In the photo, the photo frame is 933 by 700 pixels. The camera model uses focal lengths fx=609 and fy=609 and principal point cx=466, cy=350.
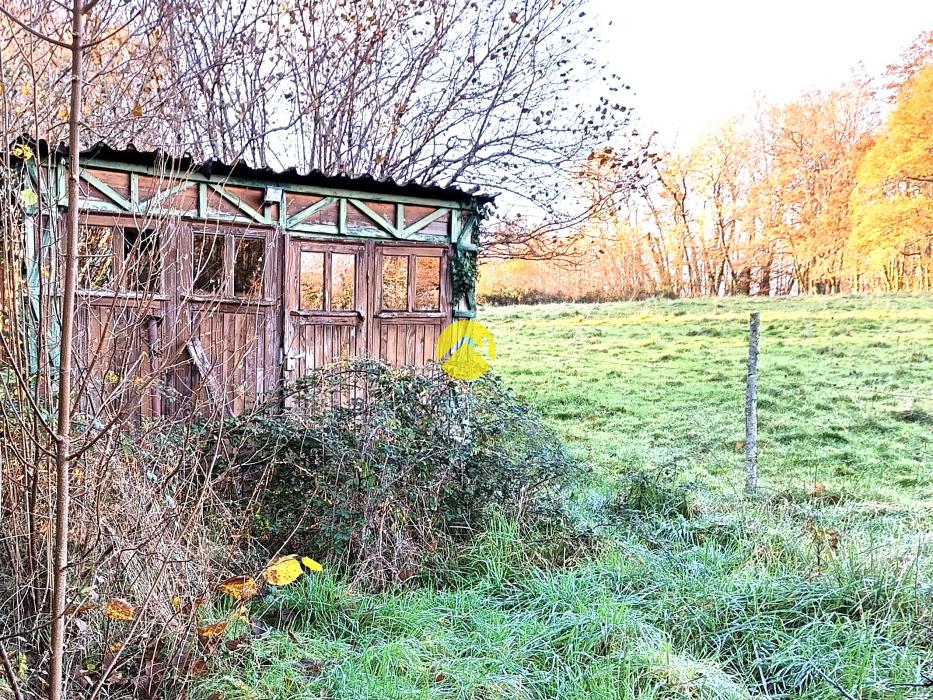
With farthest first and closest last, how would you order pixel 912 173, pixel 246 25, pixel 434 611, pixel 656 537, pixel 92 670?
pixel 912 173 < pixel 246 25 < pixel 656 537 < pixel 434 611 < pixel 92 670

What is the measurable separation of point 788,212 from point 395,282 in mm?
17860

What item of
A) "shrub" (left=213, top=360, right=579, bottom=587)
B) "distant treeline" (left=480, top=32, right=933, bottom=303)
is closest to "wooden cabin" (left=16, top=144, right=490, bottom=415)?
"shrub" (left=213, top=360, right=579, bottom=587)

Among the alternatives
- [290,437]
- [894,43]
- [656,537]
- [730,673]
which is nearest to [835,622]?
[730,673]

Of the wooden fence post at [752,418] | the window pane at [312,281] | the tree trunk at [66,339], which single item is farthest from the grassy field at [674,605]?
the window pane at [312,281]

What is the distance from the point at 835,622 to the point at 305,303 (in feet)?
20.2

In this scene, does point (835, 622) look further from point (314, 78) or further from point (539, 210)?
point (314, 78)

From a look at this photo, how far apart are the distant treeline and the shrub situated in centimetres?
1226

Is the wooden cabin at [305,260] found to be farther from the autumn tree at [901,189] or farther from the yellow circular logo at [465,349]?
the autumn tree at [901,189]

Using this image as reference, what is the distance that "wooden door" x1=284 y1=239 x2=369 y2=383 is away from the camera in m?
7.47

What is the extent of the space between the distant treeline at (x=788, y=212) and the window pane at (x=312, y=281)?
408 inches

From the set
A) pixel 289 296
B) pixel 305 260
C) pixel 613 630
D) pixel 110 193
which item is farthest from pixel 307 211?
pixel 613 630

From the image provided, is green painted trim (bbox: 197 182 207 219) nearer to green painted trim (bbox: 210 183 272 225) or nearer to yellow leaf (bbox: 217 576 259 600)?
green painted trim (bbox: 210 183 272 225)

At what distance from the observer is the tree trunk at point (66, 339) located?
4.64ft

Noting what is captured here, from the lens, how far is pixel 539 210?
11594mm
